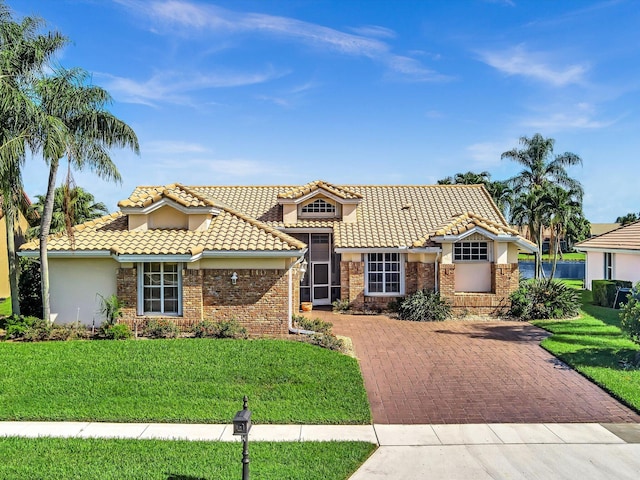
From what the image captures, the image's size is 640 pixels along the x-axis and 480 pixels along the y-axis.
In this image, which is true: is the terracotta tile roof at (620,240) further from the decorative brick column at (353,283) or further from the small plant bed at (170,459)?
the small plant bed at (170,459)

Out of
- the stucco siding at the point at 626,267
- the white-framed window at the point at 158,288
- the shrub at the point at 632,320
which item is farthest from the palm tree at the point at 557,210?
the white-framed window at the point at 158,288

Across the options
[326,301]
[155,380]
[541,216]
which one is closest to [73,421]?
[155,380]

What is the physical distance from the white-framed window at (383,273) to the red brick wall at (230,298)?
6.97 meters

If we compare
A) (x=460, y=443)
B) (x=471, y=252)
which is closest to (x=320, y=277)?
(x=471, y=252)

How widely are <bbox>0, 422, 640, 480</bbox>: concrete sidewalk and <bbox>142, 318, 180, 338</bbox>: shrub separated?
5602 mm

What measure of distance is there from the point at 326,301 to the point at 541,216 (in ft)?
51.7

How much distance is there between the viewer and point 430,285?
2034 centimetres

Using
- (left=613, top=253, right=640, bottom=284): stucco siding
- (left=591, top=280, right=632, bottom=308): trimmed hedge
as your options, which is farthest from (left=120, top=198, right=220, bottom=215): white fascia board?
(left=613, top=253, right=640, bottom=284): stucco siding

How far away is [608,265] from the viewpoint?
83.3 feet

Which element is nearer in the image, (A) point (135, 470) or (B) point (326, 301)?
(A) point (135, 470)

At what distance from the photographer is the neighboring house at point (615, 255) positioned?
22641 mm

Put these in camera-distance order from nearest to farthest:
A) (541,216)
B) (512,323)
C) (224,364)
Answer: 1. (224,364)
2. (512,323)
3. (541,216)

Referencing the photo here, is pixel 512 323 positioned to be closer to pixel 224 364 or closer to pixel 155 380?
pixel 224 364

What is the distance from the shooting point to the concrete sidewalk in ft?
22.4
